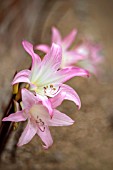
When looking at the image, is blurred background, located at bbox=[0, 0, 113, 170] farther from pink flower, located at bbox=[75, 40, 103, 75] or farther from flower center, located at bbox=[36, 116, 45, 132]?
flower center, located at bbox=[36, 116, 45, 132]

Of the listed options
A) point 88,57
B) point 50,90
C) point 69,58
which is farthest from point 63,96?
point 88,57

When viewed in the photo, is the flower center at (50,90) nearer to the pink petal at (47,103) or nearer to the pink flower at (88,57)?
the pink petal at (47,103)

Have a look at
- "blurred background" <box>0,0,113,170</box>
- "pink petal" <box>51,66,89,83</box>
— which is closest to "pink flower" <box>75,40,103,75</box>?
"blurred background" <box>0,0,113,170</box>

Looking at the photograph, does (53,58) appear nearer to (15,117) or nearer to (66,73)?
(66,73)

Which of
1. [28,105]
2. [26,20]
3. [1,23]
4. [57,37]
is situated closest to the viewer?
[28,105]

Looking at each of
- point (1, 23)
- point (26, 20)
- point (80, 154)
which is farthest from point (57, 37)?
point (26, 20)

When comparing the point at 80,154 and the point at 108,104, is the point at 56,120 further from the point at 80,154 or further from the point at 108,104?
the point at 108,104
